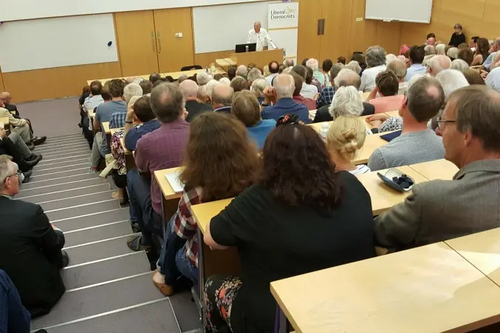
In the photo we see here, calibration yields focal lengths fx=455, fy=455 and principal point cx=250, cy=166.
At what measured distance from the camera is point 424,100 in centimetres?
289

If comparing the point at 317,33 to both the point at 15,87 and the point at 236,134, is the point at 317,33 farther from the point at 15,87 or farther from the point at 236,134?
the point at 236,134

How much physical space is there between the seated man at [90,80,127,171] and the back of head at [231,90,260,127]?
92.5 inches

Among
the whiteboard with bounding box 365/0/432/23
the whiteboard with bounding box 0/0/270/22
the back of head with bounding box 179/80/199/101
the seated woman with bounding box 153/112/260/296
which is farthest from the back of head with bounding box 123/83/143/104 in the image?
the whiteboard with bounding box 365/0/432/23

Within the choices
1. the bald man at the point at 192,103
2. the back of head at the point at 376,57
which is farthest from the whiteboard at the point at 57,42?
the bald man at the point at 192,103

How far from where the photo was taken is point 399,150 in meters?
2.81

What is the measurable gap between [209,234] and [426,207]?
2.86 feet

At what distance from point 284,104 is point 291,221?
293 cm

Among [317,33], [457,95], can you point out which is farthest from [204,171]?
[317,33]

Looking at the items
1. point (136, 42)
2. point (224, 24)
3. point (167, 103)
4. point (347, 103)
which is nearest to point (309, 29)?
point (224, 24)

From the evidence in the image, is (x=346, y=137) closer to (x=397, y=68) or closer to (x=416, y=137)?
(x=416, y=137)

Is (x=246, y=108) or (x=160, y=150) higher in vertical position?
(x=246, y=108)

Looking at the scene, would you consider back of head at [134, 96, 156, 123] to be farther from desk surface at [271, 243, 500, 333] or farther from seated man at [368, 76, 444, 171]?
desk surface at [271, 243, 500, 333]

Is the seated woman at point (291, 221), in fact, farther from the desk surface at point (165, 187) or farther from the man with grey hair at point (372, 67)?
the man with grey hair at point (372, 67)

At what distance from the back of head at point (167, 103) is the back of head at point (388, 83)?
2.21 m
